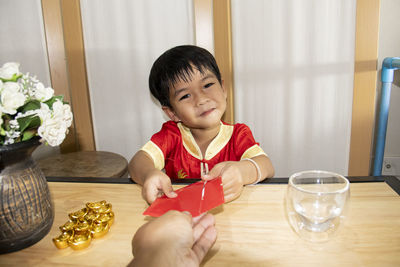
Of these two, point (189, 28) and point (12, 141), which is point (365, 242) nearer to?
point (12, 141)

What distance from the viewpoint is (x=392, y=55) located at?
1.92 meters

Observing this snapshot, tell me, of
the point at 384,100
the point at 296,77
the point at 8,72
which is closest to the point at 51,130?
the point at 8,72

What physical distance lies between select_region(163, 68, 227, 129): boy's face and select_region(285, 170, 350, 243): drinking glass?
570 millimetres

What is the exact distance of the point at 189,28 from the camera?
2.01 metres

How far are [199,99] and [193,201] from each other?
53 centimetres

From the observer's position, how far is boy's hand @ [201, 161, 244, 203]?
0.75m

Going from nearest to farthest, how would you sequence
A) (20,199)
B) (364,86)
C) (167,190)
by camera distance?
(20,199), (167,190), (364,86)

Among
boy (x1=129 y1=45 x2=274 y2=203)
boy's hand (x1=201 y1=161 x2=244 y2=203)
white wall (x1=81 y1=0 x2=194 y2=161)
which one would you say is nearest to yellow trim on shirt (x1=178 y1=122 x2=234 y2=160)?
A: boy (x1=129 y1=45 x2=274 y2=203)

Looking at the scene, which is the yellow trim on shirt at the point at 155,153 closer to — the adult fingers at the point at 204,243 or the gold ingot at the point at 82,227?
the gold ingot at the point at 82,227

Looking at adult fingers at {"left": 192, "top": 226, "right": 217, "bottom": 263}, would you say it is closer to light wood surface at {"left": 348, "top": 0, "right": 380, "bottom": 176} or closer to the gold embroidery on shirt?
the gold embroidery on shirt

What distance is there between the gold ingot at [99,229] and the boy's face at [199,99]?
1.97 feet

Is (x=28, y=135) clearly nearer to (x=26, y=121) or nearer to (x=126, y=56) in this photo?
(x=26, y=121)

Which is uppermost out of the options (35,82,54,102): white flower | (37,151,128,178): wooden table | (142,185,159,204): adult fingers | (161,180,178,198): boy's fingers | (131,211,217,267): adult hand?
(35,82,54,102): white flower

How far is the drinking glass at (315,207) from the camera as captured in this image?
52cm
